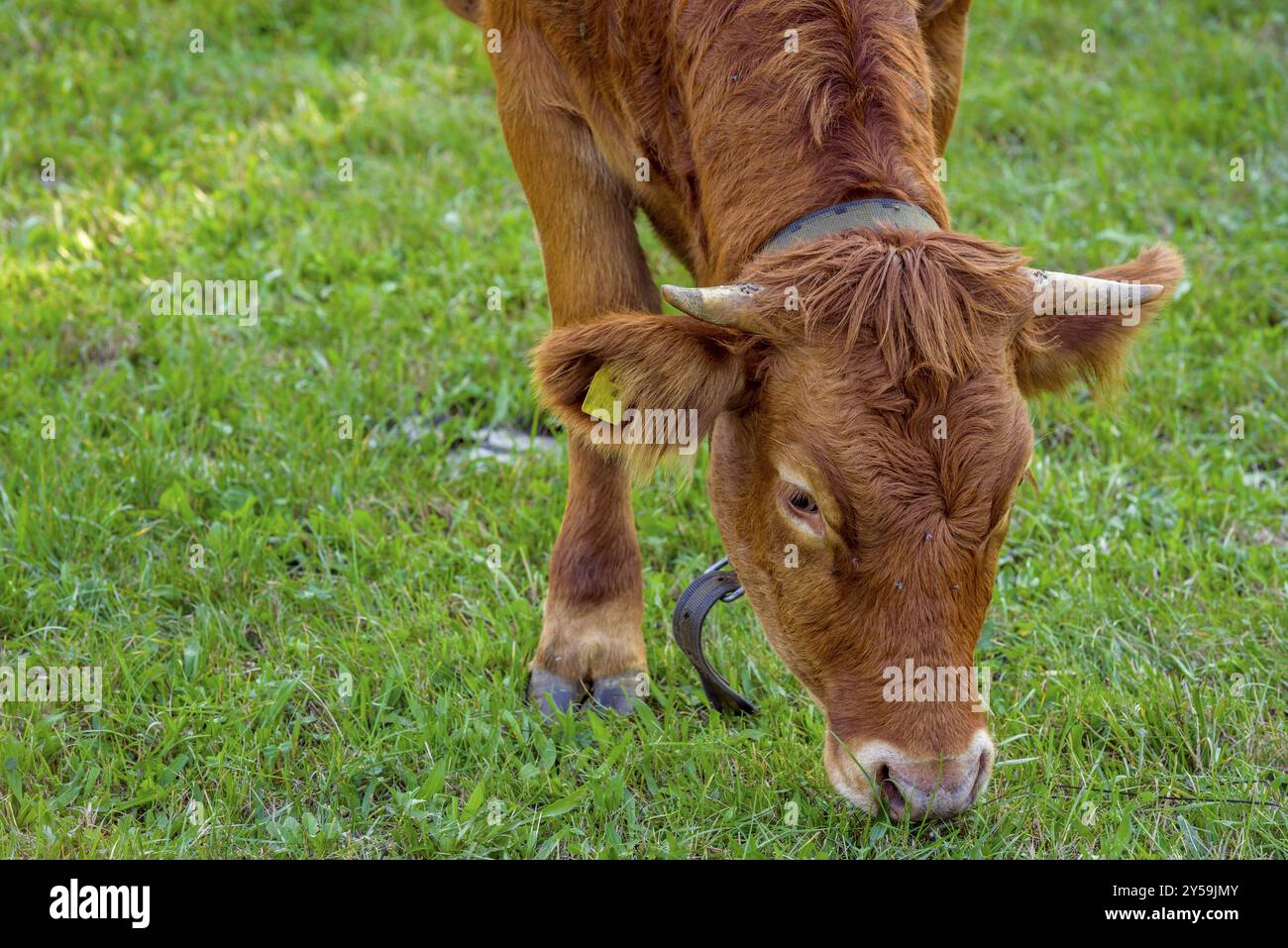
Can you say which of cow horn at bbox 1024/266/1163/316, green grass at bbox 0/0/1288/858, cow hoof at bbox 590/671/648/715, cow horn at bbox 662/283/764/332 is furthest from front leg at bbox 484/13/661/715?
cow horn at bbox 1024/266/1163/316

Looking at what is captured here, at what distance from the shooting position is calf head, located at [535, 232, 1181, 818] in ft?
9.77

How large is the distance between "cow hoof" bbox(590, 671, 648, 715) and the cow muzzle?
954mm

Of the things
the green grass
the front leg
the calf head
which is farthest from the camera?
the front leg

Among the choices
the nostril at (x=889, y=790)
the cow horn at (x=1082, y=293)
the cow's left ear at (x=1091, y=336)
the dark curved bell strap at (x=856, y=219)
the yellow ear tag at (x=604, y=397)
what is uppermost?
the dark curved bell strap at (x=856, y=219)

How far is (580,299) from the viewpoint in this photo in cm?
407

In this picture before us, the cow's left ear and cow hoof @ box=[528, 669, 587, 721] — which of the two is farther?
cow hoof @ box=[528, 669, 587, 721]

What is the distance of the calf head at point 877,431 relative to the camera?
298 cm

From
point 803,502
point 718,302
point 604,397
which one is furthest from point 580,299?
point 803,502

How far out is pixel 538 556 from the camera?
15.4 feet

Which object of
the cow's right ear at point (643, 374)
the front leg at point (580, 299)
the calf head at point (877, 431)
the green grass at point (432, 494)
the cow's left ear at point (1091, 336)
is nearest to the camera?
the calf head at point (877, 431)

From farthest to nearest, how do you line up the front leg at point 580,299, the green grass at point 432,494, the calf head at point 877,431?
1. the front leg at point 580,299
2. the green grass at point 432,494
3. the calf head at point 877,431

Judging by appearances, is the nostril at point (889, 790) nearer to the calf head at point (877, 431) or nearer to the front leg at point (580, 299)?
the calf head at point (877, 431)

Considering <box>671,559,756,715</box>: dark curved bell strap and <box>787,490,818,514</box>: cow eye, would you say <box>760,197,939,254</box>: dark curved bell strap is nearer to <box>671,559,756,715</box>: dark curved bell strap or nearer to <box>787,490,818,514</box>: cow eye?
<box>787,490,818,514</box>: cow eye

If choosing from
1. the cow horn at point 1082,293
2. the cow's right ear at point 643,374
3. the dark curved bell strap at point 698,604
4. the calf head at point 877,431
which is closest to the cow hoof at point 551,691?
the dark curved bell strap at point 698,604
